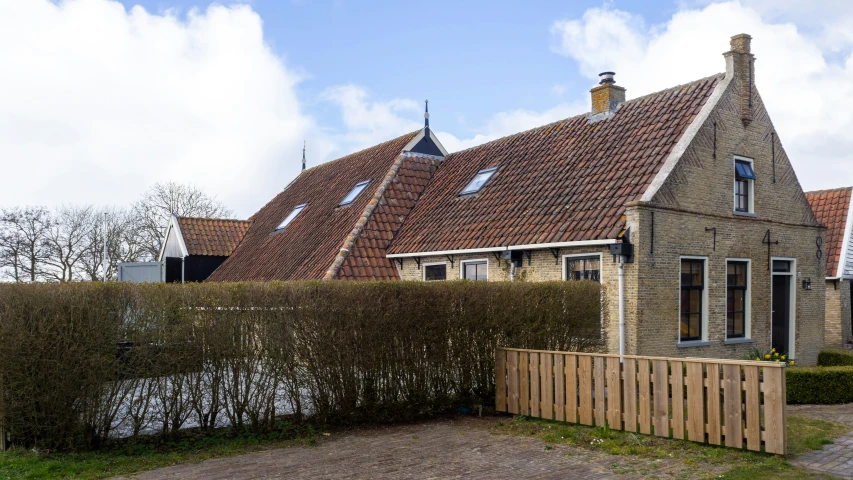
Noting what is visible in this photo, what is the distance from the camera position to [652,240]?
1388 cm

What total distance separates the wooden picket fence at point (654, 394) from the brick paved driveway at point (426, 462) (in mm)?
944

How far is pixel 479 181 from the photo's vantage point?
1967 centimetres

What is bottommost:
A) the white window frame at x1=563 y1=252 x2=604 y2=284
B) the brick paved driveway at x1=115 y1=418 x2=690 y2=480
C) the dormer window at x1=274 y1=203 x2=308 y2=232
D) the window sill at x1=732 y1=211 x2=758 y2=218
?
the brick paved driveway at x1=115 y1=418 x2=690 y2=480

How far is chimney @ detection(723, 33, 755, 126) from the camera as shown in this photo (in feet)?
52.6

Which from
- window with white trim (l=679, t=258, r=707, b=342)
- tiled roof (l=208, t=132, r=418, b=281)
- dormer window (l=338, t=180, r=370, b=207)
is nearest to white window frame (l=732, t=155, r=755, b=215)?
window with white trim (l=679, t=258, r=707, b=342)

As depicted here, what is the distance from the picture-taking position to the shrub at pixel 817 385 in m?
12.6

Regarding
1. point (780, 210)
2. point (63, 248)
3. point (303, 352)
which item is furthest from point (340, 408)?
point (63, 248)

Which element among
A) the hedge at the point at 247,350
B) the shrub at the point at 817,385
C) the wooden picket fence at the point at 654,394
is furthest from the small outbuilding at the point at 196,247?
the shrub at the point at 817,385

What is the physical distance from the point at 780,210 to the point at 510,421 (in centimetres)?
1040

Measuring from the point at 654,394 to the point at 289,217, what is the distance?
697 inches

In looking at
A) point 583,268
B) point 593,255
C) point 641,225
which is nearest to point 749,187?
point 641,225

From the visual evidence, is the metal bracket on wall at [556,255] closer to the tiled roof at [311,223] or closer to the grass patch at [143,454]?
the tiled roof at [311,223]

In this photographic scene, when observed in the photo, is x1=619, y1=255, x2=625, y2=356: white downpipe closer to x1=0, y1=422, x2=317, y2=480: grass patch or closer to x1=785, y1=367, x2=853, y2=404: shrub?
x1=785, y1=367, x2=853, y2=404: shrub

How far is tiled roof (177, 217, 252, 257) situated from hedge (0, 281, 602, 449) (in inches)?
641
